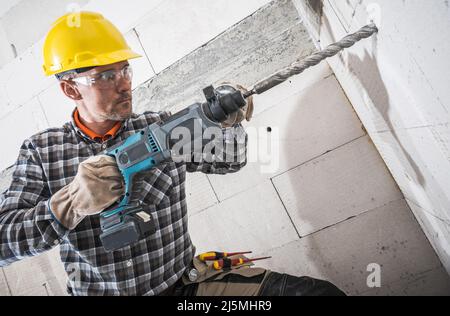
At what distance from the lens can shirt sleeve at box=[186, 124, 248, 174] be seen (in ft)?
3.82

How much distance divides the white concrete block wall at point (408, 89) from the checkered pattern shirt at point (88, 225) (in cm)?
57

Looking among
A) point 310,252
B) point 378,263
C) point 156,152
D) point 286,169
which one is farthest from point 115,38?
point 378,263

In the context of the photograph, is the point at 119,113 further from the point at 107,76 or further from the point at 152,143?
the point at 152,143

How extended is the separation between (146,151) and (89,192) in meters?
0.23

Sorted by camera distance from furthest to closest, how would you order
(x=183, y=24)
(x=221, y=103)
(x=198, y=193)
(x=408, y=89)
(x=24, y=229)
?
(x=198, y=193)
(x=183, y=24)
(x=24, y=229)
(x=221, y=103)
(x=408, y=89)

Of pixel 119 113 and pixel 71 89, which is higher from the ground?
pixel 71 89

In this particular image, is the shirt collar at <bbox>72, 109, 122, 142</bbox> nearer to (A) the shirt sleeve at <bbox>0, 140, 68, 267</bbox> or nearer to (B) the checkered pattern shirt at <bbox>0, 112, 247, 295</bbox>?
(B) the checkered pattern shirt at <bbox>0, 112, 247, 295</bbox>

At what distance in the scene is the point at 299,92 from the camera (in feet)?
4.96

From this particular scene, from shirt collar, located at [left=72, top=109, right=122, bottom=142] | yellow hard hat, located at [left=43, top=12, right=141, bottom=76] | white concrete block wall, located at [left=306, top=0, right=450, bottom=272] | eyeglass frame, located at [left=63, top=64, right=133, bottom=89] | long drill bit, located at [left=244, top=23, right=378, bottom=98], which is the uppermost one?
yellow hard hat, located at [left=43, top=12, right=141, bottom=76]

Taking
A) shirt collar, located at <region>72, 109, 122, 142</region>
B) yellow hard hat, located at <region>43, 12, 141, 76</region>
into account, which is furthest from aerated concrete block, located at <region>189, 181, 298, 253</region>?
yellow hard hat, located at <region>43, 12, 141, 76</region>

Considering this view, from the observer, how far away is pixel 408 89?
737 mm

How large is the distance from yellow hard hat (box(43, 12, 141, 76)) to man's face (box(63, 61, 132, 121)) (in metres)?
0.03

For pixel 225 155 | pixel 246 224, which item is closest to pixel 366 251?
pixel 246 224

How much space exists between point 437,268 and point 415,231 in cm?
21
